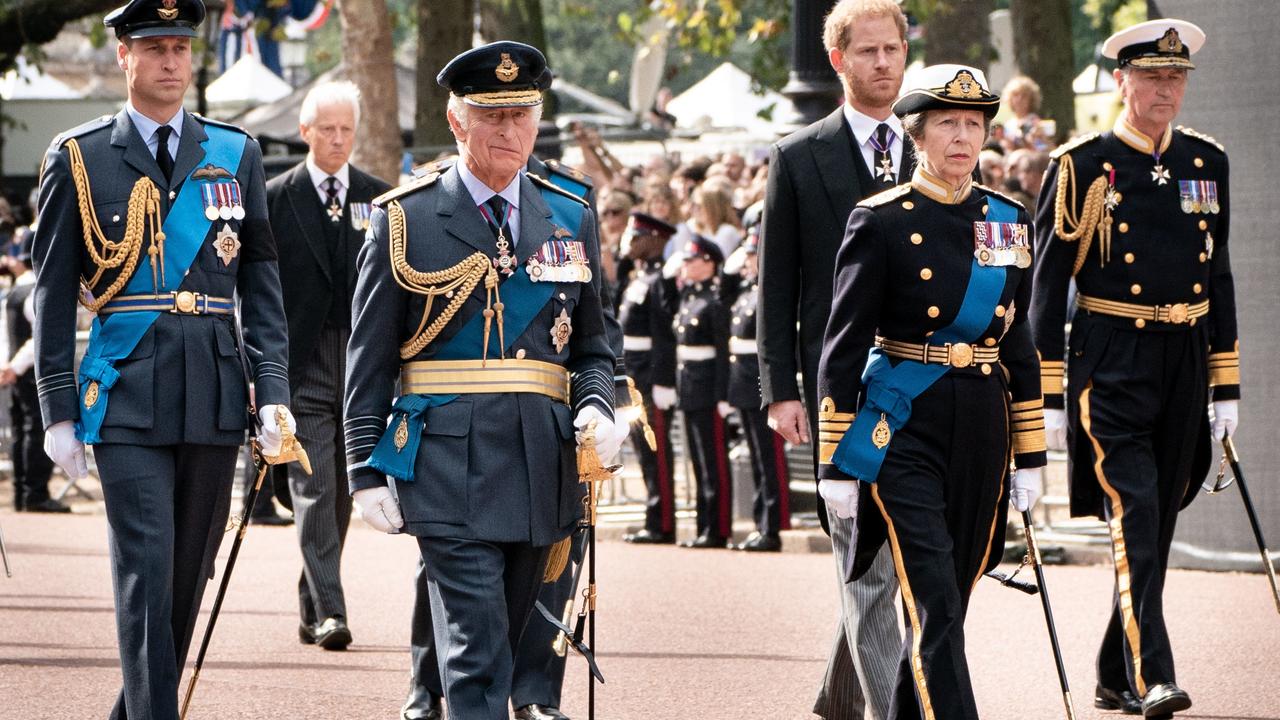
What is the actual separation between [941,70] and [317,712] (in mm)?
3237

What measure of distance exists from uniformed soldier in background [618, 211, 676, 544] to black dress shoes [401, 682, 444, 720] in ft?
21.0

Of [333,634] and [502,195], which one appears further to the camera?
[333,634]

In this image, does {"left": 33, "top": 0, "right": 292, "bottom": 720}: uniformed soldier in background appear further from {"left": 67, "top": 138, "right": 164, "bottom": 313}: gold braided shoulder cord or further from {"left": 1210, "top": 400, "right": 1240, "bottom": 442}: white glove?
{"left": 1210, "top": 400, "right": 1240, "bottom": 442}: white glove

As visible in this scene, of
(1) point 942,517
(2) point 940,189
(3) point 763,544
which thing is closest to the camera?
(1) point 942,517

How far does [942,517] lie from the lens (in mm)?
5762

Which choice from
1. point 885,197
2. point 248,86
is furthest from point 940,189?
point 248,86

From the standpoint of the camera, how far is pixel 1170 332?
7.34 meters

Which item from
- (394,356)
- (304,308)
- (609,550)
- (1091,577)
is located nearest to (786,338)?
(394,356)

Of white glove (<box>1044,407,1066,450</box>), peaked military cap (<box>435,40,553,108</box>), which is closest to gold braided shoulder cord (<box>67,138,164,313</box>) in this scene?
peaked military cap (<box>435,40,553,108</box>)

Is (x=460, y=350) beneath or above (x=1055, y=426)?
above

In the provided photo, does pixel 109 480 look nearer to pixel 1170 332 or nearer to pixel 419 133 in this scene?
pixel 1170 332

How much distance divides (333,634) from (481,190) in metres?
3.77

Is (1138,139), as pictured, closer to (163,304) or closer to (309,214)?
(163,304)

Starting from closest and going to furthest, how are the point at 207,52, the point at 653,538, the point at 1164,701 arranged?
the point at 1164,701
the point at 653,538
the point at 207,52
